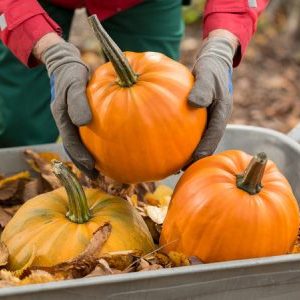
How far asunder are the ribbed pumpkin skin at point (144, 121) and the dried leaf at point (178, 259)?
193mm

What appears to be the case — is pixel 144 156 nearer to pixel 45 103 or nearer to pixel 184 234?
pixel 184 234

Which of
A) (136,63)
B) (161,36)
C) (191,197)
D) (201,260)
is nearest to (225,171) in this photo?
(191,197)

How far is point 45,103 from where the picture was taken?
2.33m

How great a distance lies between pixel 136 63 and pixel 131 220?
36 centimetres

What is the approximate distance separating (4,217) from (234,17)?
2.64 ft

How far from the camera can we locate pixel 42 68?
7.46 ft

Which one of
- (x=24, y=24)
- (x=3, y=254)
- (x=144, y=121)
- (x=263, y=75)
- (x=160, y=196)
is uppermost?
(x=24, y=24)

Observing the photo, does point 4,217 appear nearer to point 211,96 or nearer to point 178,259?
point 178,259

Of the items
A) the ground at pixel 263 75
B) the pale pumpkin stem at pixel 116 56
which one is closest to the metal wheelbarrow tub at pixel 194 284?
the pale pumpkin stem at pixel 116 56

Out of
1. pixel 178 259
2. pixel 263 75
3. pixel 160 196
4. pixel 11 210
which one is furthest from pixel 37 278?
pixel 263 75

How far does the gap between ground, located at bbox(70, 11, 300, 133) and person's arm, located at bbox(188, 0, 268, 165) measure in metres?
1.90

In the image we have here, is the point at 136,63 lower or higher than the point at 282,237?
higher

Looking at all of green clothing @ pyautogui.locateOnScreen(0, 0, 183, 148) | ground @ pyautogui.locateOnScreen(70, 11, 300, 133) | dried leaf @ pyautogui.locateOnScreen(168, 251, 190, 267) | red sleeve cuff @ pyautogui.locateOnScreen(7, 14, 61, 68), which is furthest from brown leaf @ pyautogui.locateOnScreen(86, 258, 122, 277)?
ground @ pyautogui.locateOnScreen(70, 11, 300, 133)

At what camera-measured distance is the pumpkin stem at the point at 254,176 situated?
1.39 metres
